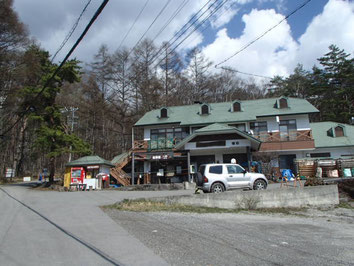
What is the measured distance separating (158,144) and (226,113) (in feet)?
27.2

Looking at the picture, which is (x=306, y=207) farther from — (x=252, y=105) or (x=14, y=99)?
(x=14, y=99)

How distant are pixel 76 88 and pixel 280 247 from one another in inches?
1508

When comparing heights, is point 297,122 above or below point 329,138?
above

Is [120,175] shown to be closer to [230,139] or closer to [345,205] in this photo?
[230,139]

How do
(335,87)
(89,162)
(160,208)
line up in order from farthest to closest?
(335,87), (89,162), (160,208)

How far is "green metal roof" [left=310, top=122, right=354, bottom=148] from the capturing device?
26.4m

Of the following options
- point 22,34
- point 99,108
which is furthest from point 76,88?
point 22,34

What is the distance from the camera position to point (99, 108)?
125 feet

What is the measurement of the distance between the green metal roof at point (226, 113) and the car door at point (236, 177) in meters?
13.0

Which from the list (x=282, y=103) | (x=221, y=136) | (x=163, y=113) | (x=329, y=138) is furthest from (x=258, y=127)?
(x=163, y=113)

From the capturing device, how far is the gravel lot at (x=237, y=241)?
5.13 metres

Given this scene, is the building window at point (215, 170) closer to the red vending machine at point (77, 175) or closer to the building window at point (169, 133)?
the red vending machine at point (77, 175)

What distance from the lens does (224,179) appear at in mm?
13969

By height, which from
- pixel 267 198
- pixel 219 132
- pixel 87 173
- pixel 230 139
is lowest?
pixel 267 198
